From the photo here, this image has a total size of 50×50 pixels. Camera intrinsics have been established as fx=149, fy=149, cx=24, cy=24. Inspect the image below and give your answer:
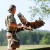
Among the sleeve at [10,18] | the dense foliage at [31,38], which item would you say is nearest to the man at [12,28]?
the sleeve at [10,18]

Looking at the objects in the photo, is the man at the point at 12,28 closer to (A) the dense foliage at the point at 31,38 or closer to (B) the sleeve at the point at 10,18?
(B) the sleeve at the point at 10,18

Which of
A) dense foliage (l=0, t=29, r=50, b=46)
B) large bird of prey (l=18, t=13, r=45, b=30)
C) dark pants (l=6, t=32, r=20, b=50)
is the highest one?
large bird of prey (l=18, t=13, r=45, b=30)

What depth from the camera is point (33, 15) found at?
34.8 ft

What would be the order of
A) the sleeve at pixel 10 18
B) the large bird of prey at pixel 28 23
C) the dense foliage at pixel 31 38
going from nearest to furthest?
the large bird of prey at pixel 28 23 < the sleeve at pixel 10 18 < the dense foliage at pixel 31 38

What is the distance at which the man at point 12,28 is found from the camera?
3.49 m

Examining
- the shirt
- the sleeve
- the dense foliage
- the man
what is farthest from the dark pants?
the dense foliage

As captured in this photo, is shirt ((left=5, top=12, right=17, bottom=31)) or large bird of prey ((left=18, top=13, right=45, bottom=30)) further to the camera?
shirt ((left=5, top=12, right=17, bottom=31))

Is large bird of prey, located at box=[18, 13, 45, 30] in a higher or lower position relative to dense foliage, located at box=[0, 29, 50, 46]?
higher

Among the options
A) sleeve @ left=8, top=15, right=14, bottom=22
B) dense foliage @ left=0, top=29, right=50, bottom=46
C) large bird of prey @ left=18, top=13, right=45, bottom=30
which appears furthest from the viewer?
dense foliage @ left=0, top=29, right=50, bottom=46

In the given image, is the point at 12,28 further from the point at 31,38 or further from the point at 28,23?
the point at 31,38

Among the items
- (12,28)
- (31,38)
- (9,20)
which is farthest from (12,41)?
(31,38)

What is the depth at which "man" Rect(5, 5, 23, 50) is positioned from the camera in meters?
3.49

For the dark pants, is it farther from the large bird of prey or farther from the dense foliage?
the dense foliage

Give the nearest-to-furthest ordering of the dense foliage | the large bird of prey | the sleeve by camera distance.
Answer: the large bird of prey → the sleeve → the dense foliage
